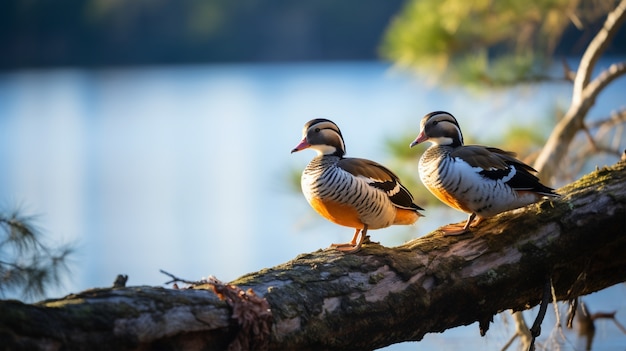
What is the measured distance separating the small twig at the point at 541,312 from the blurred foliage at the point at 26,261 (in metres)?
2.14

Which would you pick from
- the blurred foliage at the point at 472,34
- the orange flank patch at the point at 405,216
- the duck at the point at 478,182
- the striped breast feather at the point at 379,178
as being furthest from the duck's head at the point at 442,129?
the blurred foliage at the point at 472,34

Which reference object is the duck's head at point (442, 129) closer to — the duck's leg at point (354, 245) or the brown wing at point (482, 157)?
the brown wing at point (482, 157)

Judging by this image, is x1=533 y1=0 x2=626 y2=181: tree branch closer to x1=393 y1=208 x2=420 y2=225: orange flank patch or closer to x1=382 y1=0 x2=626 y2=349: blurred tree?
x1=382 y1=0 x2=626 y2=349: blurred tree

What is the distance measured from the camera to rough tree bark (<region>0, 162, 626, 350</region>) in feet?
10.3

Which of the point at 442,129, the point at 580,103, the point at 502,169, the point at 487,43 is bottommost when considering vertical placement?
the point at 502,169

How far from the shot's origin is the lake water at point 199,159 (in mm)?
8297

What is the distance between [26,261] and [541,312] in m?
2.30

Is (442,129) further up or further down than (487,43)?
further down

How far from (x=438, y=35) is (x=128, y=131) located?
1728 cm

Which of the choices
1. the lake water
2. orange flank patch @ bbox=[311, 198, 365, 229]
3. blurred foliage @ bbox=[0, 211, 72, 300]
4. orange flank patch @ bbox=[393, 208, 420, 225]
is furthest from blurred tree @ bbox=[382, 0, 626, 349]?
blurred foliage @ bbox=[0, 211, 72, 300]

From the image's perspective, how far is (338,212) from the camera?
4.41 meters

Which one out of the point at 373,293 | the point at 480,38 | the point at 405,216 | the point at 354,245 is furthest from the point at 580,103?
the point at 373,293

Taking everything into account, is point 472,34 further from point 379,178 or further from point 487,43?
point 379,178

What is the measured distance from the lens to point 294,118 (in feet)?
81.0
